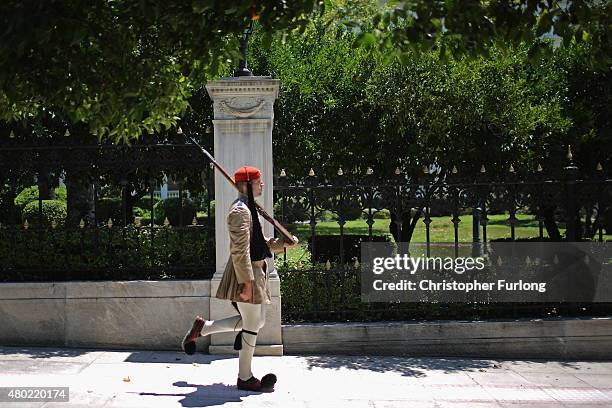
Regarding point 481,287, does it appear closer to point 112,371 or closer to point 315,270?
point 315,270

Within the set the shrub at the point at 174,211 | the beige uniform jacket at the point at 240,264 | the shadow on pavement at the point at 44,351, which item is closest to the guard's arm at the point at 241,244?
the beige uniform jacket at the point at 240,264

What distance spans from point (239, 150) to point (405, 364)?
2.98 metres

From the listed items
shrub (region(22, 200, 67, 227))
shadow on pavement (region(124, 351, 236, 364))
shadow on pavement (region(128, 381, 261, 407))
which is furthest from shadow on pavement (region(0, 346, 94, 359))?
shrub (region(22, 200, 67, 227))

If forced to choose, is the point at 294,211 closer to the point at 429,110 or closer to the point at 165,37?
the point at 165,37

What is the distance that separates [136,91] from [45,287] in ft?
11.3

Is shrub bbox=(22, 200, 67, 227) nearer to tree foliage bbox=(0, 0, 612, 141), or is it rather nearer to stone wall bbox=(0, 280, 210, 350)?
stone wall bbox=(0, 280, 210, 350)

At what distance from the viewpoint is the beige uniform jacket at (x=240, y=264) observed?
17.8 feet

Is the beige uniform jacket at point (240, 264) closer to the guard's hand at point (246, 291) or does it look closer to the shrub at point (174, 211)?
the guard's hand at point (246, 291)

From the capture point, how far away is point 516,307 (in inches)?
300

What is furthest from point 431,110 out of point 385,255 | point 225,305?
point 225,305

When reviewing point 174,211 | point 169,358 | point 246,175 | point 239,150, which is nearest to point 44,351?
point 169,358

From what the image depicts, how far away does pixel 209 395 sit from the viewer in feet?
18.6

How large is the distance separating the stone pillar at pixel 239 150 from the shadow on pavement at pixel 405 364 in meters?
0.59

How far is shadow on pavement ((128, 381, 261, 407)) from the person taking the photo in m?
5.47
